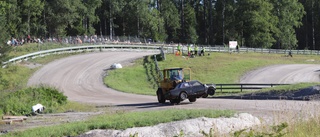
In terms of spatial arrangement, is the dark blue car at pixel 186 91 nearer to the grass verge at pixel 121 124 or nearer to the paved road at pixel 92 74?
the grass verge at pixel 121 124

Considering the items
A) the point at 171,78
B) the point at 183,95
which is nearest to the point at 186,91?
the point at 183,95

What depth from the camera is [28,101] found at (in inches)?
1019

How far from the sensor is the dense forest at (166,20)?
8406cm

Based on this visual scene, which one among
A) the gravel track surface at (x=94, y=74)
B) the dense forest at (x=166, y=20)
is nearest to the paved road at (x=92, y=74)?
the gravel track surface at (x=94, y=74)

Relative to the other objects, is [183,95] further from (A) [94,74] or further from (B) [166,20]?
(B) [166,20]

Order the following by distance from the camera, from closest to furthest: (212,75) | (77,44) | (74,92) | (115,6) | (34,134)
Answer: (34,134) → (74,92) → (212,75) → (77,44) → (115,6)

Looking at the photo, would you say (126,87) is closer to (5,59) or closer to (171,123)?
(5,59)

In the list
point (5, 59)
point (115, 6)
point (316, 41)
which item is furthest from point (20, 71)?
point (316, 41)

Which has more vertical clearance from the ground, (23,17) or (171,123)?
(23,17)

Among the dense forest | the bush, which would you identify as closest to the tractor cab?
the bush

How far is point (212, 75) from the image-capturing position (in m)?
49.7

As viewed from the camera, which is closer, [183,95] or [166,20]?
[183,95]

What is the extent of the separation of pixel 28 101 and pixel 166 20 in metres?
87.9

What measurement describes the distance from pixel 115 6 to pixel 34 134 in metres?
85.3
